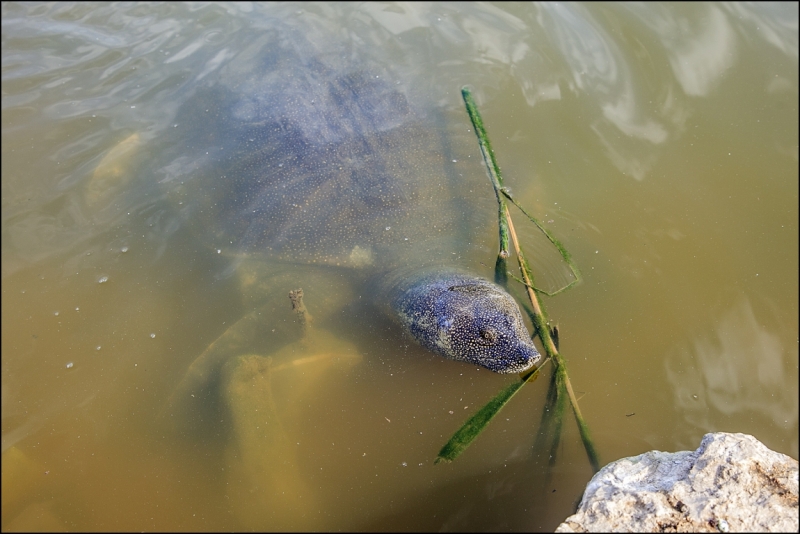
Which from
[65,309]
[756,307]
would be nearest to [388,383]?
[65,309]

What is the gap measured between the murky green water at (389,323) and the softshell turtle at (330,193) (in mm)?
226

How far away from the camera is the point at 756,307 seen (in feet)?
12.8

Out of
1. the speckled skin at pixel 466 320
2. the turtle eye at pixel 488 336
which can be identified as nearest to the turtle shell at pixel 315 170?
the speckled skin at pixel 466 320

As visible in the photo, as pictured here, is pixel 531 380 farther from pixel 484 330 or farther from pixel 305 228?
pixel 305 228

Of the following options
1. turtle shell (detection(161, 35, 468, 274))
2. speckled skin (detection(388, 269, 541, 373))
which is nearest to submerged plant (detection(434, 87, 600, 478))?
speckled skin (detection(388, 269, 541, 373))

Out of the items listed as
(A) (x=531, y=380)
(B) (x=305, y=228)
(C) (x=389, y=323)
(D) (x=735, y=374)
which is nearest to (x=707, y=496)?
(A) (x=531, y=380)

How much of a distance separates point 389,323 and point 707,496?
2.21 metres

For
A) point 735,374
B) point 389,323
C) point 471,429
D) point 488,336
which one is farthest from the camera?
point 389,323

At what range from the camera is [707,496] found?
232cm

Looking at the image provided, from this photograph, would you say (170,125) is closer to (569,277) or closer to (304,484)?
(304,484)

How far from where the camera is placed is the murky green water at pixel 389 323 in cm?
319

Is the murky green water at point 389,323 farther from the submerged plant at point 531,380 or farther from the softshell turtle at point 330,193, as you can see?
the softshell turtle at point 330,193

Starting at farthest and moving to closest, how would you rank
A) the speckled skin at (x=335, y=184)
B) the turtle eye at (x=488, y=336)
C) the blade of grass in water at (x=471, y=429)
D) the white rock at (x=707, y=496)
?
the speckled skin at (x=335, y=184), the turtle eye at (x=488, y=336), the blade of grass in water at (x=471, y=429), the white rock at (x=707, y=496)

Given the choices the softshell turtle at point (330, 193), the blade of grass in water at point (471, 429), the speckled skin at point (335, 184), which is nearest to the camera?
the blade of grass in water at point (471, 429)
